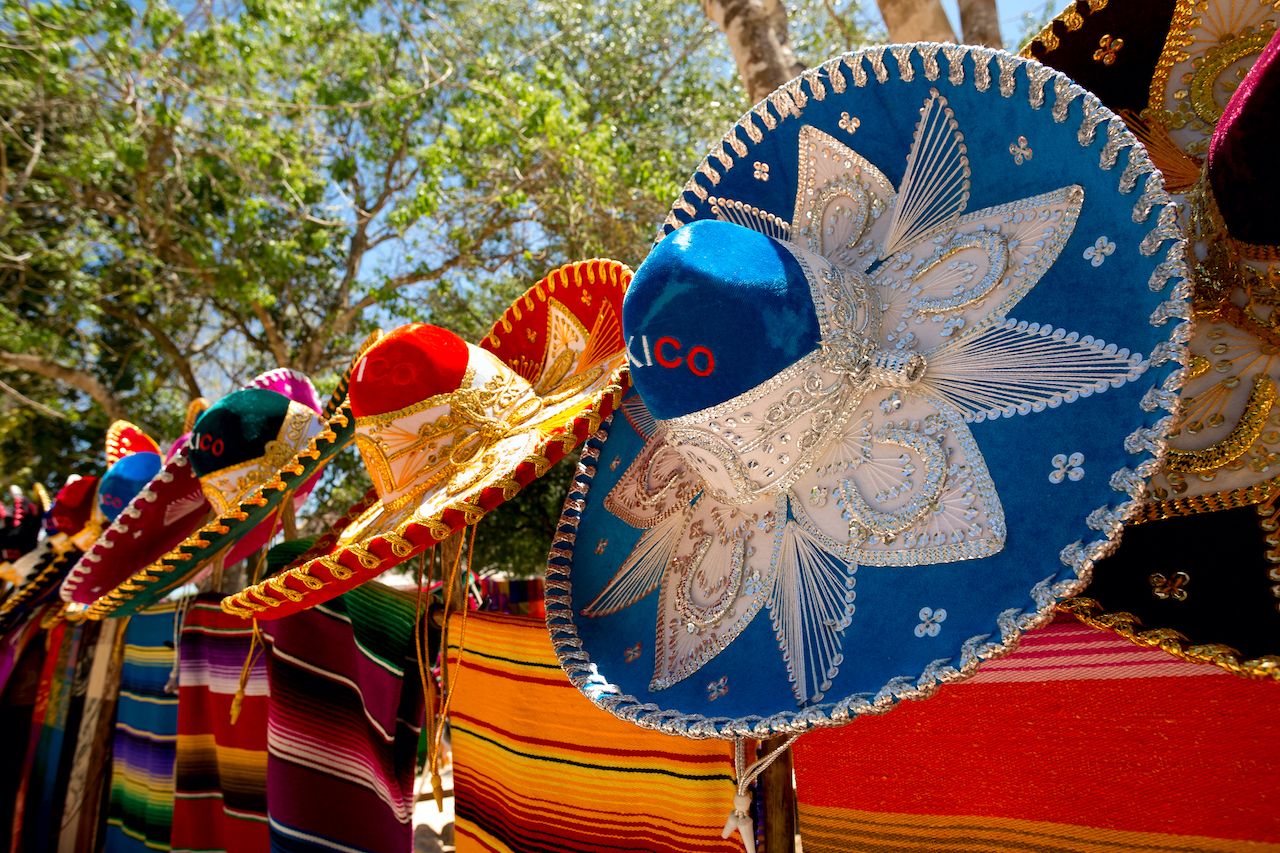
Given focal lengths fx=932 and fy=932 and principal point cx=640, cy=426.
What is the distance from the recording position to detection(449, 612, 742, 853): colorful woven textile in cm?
164

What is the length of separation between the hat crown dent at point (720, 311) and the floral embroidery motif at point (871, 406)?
0.03 metres

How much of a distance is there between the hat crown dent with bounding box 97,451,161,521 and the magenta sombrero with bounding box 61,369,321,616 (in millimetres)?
647

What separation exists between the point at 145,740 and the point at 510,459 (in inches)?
106

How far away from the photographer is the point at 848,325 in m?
1.24

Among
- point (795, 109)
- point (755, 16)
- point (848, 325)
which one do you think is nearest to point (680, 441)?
point (848, 325)

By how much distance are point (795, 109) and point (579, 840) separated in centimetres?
142

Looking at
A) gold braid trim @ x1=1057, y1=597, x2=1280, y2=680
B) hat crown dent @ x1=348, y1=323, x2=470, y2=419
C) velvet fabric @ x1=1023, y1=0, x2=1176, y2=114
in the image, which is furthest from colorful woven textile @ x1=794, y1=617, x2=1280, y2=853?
hat crown dent @ x1=348, y1=323, x2=470, y2=419

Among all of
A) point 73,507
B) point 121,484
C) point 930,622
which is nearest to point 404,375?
point 930,622

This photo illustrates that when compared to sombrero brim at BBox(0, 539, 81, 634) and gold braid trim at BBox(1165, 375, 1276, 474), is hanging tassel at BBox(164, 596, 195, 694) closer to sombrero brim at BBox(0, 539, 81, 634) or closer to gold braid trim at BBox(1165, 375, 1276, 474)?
sombrero brim at BBox(0, 539, 81, 634)

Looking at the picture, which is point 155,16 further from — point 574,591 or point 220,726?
point 574,591

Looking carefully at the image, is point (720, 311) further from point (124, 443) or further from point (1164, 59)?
point (124, 443)

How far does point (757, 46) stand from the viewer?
12.4 ft

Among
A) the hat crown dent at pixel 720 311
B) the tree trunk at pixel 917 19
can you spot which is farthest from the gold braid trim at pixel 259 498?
the tree trunk at pixel 917 19

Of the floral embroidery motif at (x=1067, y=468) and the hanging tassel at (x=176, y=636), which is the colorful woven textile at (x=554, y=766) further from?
the hanging tassel at (x=176, y=636)
